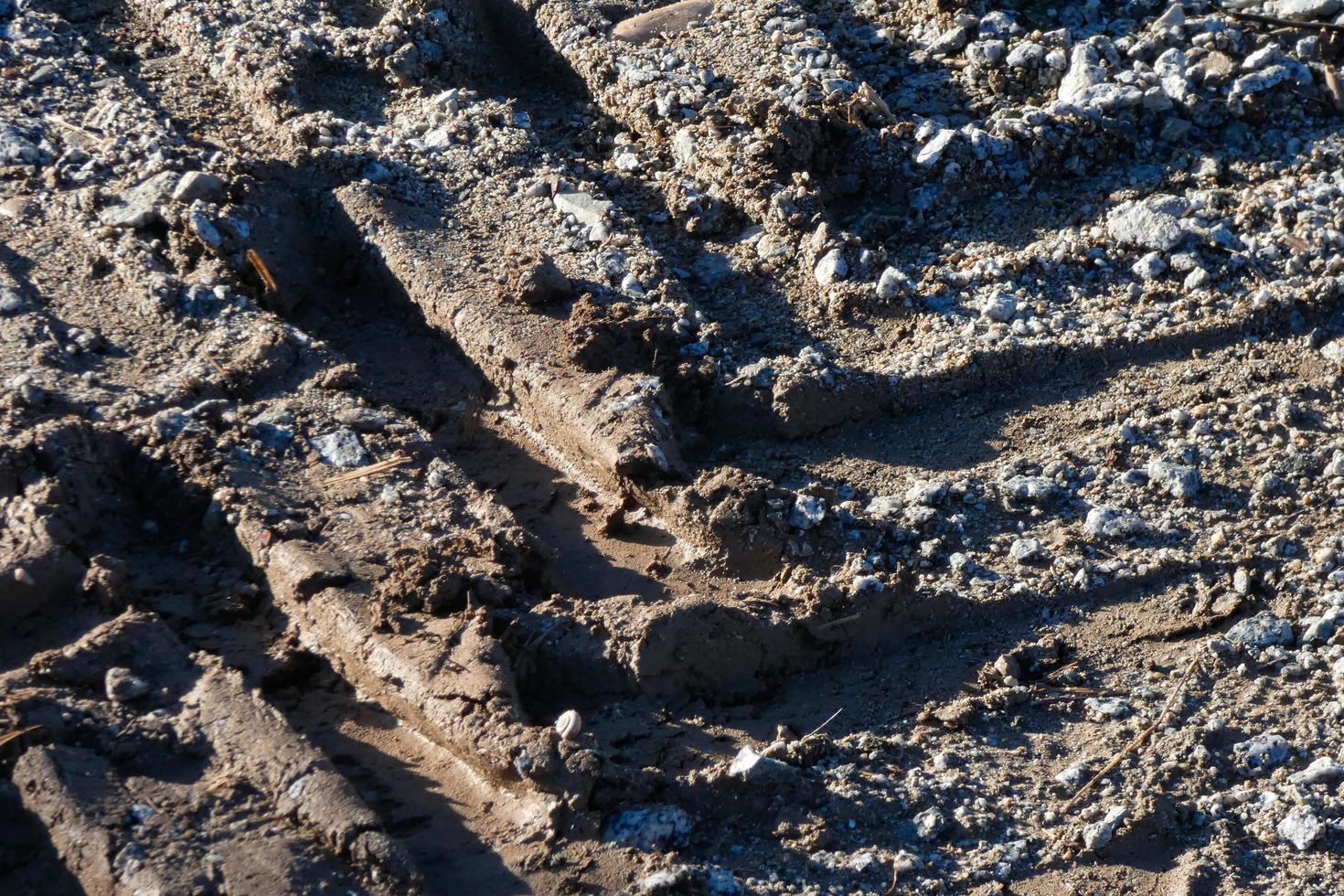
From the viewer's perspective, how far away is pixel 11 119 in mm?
4543

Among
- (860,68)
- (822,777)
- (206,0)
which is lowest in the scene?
A: (822,777)

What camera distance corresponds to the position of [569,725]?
115 inches

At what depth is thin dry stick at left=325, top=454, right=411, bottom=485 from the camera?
3484 mm

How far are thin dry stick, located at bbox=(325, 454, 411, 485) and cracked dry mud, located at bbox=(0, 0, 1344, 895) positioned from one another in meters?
0.03

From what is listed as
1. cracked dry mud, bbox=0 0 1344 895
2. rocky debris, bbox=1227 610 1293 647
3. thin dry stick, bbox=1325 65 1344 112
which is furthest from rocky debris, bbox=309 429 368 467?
thin dry stick, bbox=1325 65 1344 112

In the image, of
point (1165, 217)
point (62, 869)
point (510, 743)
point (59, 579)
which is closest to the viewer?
point (62, 869)

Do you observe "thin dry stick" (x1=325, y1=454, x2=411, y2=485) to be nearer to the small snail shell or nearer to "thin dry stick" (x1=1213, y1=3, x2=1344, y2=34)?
the small snail shell

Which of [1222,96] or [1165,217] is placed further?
[1222,96]

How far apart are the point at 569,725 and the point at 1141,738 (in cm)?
128

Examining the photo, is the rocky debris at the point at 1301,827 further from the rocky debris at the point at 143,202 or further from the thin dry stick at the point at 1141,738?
the rocky debris at the point at 143,202

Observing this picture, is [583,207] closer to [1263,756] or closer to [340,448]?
[340,448]

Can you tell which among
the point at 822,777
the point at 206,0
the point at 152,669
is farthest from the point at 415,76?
the point at 822,777

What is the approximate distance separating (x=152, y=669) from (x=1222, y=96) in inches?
149

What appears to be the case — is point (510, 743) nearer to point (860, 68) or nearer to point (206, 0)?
point (860, 68)
